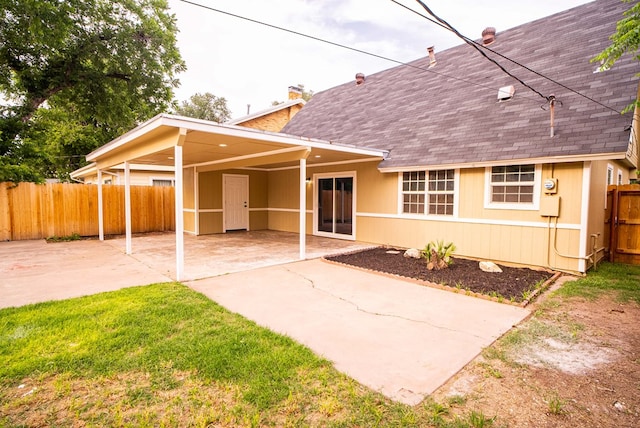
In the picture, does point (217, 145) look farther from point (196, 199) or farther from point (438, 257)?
point (438, 257)

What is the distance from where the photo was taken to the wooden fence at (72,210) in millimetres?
10047

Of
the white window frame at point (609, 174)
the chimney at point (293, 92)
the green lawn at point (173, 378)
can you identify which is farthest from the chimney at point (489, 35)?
the green lawn at point (173, 378)

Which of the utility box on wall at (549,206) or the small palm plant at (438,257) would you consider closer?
the utility box on wall at (549,206)

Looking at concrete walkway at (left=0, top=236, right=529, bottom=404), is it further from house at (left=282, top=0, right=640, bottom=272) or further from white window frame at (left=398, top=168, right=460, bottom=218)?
house at (left=282, top=0, right=640, bottom=272)

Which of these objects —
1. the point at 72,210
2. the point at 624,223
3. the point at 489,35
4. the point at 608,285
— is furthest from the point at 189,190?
the point at 624,223

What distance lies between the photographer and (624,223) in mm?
7316

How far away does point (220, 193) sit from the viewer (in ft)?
40.1

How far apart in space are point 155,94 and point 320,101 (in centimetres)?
776

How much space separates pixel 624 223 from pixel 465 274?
14.9ft

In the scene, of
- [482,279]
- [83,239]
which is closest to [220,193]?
[83,239]

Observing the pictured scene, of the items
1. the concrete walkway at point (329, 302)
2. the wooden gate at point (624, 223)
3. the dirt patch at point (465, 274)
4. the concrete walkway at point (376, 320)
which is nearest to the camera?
the concrete walkway at point (376, 320)

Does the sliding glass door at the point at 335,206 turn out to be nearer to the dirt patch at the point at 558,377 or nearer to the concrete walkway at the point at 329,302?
the concrete walkway at the point at 329,302

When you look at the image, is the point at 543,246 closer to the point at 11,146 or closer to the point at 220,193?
the point at 220,193

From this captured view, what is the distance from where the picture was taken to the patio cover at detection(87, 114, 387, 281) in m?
5.51
